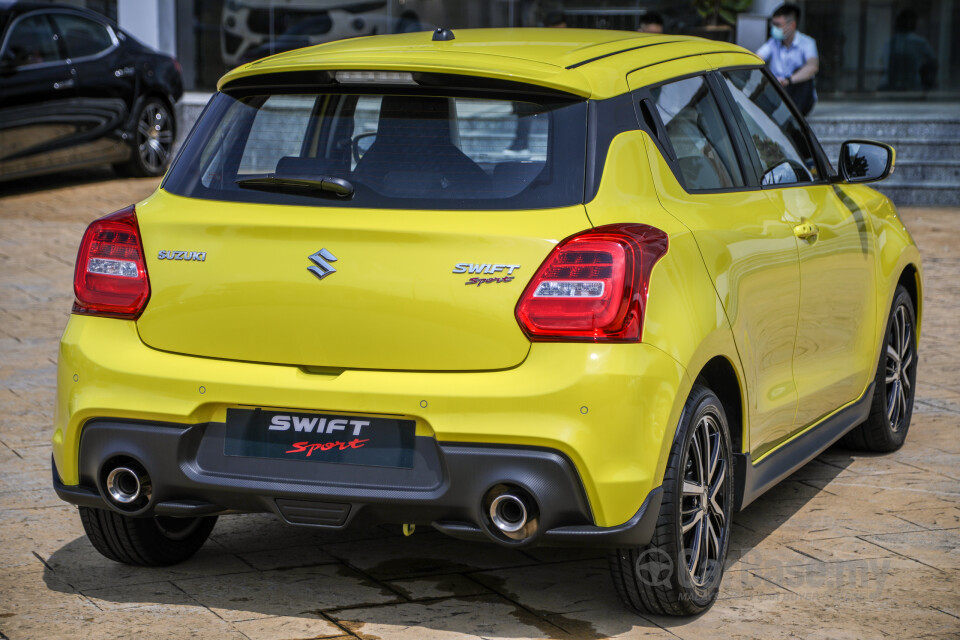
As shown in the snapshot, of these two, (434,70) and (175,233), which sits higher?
(434,70)

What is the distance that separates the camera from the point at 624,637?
4.12 metres

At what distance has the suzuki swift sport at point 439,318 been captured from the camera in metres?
3.80

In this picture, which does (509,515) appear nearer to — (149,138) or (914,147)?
(914,147)

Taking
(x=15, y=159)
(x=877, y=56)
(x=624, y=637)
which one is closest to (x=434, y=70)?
(x=624, y=637)

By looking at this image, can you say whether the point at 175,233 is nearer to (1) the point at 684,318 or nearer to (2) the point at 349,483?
(2) the point at 349,483

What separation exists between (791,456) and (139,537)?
214 centimetres

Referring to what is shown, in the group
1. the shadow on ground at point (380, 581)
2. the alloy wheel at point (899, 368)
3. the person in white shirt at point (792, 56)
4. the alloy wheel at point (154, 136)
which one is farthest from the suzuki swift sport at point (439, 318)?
the alloy wheel at point (154, 136)

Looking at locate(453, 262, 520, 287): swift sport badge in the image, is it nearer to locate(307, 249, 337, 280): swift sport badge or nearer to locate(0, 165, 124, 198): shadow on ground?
locate(307, 249, 337, 280): swift sport badge

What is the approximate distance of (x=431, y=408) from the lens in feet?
12.5

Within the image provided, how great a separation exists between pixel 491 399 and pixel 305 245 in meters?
0.67

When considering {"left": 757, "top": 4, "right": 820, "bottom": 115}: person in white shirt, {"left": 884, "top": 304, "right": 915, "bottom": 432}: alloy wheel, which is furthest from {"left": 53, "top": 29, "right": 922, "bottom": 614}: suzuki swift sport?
{"left": 757, "top": 4, "right": 820, "bottom": 115}: person in white shirt

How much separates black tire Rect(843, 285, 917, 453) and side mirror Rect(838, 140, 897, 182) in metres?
0.62

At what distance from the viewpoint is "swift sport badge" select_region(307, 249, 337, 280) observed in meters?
3.95

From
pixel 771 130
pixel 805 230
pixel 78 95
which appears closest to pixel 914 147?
pixel 78 95
